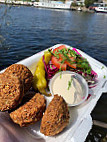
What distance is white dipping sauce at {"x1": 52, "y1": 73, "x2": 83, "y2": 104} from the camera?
352 centimetres

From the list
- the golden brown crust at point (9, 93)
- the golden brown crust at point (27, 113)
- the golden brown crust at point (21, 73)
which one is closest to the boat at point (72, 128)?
the golden brown crust at point (27, 113)

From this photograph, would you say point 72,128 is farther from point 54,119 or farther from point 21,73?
point 21,73

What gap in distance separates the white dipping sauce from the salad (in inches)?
13.8

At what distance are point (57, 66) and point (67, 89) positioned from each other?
3.02 feet

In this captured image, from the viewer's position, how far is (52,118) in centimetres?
263

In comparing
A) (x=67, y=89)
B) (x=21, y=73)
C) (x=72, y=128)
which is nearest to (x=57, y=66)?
(x=67, y=89)

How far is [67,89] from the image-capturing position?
3.58 meters

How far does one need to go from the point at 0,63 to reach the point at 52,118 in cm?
868

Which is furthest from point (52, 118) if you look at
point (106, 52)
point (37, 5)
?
point (37, 5)

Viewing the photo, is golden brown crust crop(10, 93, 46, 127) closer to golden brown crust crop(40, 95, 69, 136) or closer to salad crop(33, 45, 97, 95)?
golden brown crust crop(40, 95, 69, 136)

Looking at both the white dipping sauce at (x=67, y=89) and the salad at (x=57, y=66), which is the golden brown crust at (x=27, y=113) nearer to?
the white dipping sauce at (x=67, y=89)

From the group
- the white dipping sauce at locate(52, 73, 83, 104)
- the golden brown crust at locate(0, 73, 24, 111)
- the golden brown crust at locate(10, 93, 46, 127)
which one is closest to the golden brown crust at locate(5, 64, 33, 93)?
the golden brown crust at locate(0, 73, 24, 111)

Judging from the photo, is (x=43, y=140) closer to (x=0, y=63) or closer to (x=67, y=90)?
(x=67, y=90)

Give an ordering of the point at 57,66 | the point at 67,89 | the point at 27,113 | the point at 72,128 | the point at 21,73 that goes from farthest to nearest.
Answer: the point at 57,66
the point at 67,89
the point at 21,73
the point at 72,128
the point at 27,113
